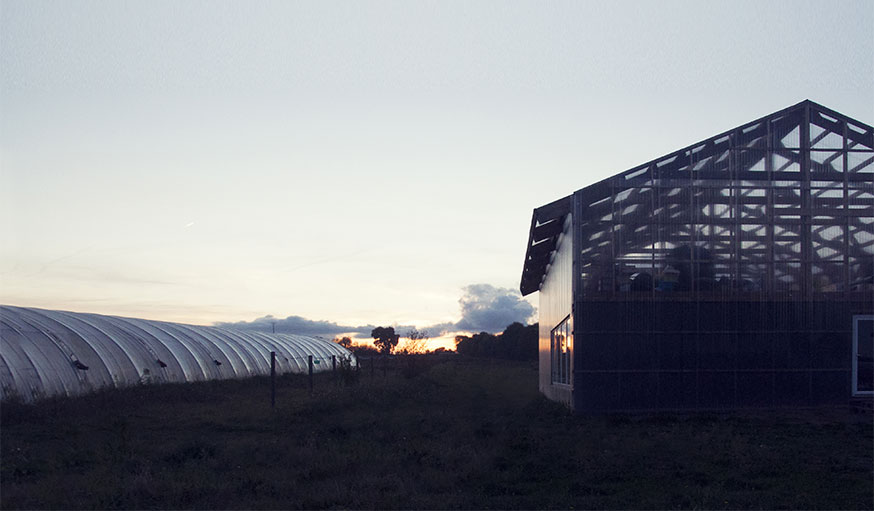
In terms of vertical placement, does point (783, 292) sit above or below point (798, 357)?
above

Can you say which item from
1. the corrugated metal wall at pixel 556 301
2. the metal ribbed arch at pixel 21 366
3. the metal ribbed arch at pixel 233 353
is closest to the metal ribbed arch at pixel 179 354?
the metal ribbed arch at pixel 233 353

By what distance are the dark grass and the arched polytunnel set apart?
1127 millimetres

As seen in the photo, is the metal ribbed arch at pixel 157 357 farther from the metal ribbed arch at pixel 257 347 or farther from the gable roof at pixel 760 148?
the gable roof at pixel 760 148

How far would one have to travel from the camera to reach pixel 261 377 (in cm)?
3259

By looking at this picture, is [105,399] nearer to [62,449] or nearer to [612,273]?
[62,449]

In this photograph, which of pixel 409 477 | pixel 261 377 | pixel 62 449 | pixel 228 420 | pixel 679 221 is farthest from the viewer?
pixel 261 377

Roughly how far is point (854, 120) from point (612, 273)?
692 cm

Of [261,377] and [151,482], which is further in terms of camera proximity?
[261,377]

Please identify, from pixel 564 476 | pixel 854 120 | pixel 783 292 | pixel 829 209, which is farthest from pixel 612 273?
pixel 564 476

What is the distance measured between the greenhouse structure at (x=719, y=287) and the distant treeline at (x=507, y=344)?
160 feet

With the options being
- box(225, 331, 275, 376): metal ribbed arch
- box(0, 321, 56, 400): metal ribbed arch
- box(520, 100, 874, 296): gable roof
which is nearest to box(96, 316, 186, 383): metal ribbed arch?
box(0, 321, 56, 400): metal ribbed arch

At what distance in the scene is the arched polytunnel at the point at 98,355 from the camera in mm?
18344

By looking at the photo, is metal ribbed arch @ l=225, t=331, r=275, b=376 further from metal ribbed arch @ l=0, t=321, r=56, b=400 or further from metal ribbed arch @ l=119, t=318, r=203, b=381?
metal ribbed arch @ l=0, t=321, r=56, b=400

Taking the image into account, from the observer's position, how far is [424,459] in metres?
11.4
